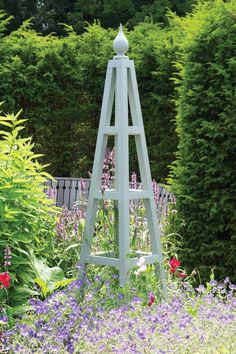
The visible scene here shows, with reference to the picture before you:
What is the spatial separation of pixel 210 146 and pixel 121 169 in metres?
1.60

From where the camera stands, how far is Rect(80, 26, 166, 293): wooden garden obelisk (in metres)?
4.69

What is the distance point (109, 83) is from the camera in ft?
15.9

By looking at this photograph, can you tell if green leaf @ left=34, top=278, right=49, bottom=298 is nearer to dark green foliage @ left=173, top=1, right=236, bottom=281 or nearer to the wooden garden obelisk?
the wooden garden obelisk

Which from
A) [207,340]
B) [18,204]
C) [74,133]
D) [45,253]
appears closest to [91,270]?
[45,253]

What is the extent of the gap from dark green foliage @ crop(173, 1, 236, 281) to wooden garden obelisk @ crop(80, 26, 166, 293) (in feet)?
4.19

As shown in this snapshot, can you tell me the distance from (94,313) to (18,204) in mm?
854

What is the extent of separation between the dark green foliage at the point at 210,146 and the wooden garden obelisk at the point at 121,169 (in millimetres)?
1277

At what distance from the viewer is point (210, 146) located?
20.0 feet

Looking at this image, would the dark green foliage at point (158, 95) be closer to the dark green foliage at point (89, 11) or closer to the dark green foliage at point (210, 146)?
the dark green foliage at point (210, 146)

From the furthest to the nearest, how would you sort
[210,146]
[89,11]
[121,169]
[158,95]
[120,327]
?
[89,11] → [158,95] → [210,146] → [121,169] → [120,327]

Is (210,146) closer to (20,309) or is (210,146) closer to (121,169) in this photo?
(121,169)

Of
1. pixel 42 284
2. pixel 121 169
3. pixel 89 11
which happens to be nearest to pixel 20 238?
pixel 42 284

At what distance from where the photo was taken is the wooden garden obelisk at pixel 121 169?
4688mm

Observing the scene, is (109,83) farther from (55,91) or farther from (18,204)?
(55,91)
